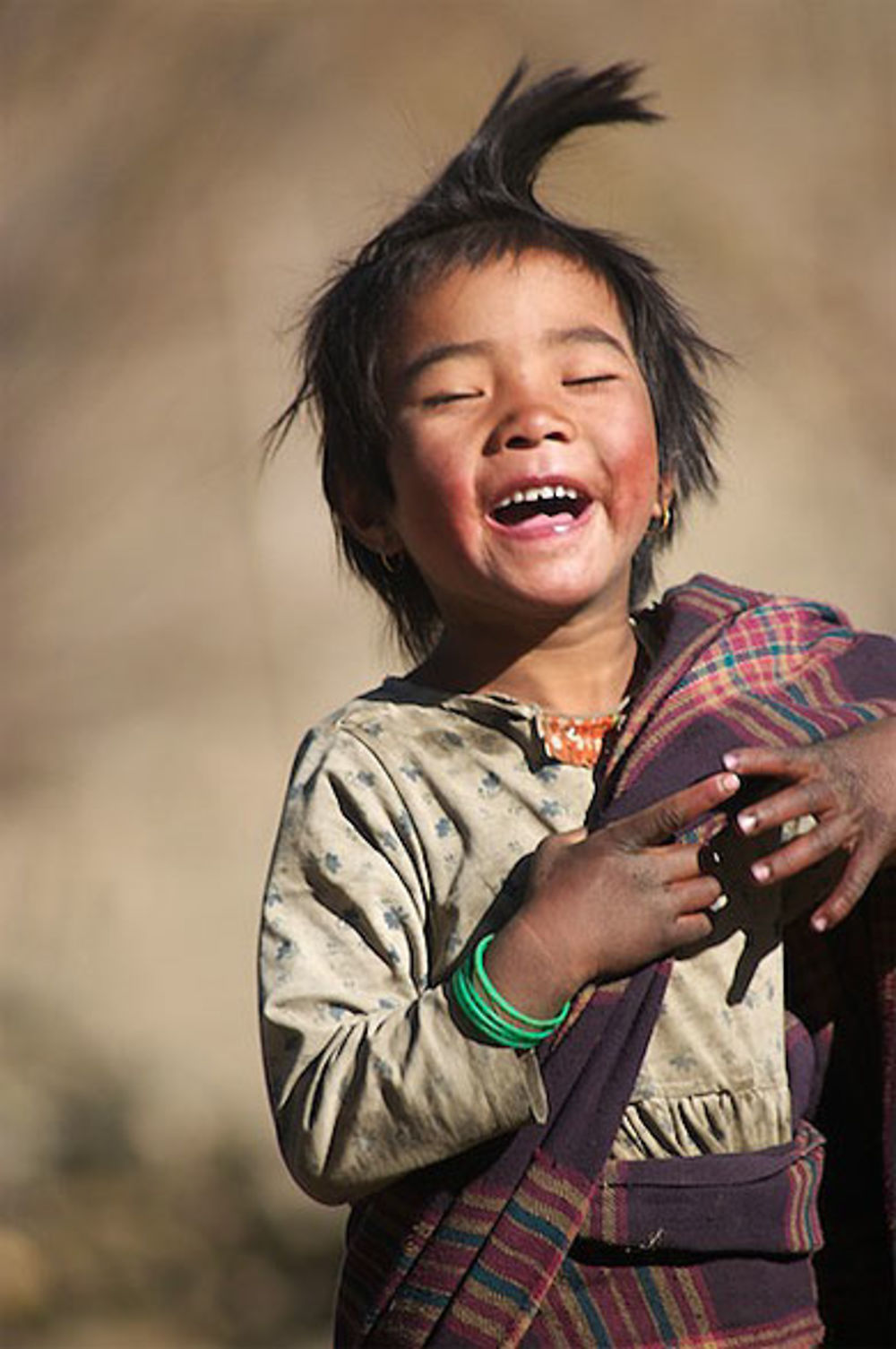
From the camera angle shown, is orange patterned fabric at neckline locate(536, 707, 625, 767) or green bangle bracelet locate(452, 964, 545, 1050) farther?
orange patterned fabric at neckline locate(536, 707, 625, 767)

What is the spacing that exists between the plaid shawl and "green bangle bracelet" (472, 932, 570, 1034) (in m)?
0.06

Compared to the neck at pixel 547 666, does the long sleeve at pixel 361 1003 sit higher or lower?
lower

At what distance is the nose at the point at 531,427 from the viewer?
5.99 ft

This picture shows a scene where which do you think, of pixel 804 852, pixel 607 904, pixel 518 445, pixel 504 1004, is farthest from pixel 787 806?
pixel 518 445

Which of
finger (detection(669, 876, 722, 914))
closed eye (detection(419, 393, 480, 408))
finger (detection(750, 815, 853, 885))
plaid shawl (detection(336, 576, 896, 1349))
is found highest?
closed eye (detection(419, 393, 480, 408))

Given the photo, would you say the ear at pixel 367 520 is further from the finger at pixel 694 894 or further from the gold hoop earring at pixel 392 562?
the finger at pixel 694 894

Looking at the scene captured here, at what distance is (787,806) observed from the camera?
171 cm

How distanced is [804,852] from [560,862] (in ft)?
0.62

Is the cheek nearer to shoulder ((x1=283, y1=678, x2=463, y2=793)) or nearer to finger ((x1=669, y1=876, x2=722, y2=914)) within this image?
shoulder ((x1=283, y1=678, x2=463, y2=793))

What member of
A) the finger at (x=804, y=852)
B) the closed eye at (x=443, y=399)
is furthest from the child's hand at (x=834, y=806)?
the closed eye at (x=443, y=399)

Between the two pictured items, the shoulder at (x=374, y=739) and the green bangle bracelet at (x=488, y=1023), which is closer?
the green bangle bracelet at (x=488, y=1023)

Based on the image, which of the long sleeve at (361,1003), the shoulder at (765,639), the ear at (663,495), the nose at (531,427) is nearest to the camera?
the long sleeve at (361,1003)

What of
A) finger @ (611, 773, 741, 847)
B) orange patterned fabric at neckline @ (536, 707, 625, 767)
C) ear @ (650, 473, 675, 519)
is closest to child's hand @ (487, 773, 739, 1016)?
finger @ (611, 773, 741, 847)

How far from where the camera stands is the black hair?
1.97m
